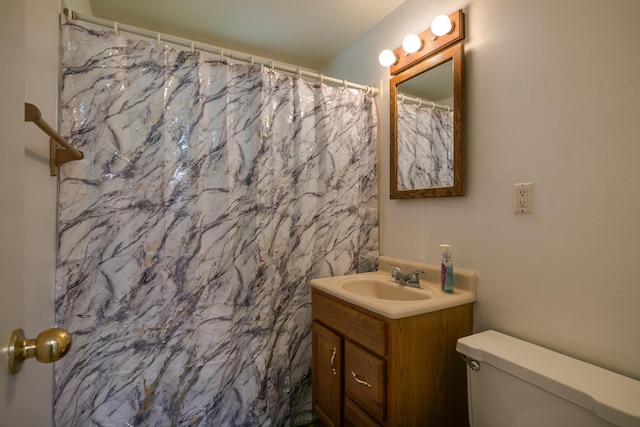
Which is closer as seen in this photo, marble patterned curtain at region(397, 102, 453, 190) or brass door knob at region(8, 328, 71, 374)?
brass door knob at region(8, 328, 71, 374)

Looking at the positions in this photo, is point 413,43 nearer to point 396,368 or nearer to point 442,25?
point 442,25

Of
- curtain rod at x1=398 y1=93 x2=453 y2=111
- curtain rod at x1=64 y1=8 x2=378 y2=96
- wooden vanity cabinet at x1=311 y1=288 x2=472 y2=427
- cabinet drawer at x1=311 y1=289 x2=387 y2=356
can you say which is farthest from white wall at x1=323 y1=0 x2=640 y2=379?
curtain rod at x1=64 y1=8 x2=378 y2=96

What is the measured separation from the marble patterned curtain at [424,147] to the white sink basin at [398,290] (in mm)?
442

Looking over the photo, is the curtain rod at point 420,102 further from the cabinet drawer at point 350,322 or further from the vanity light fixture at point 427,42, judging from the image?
the cabinet drawer at point 350,322

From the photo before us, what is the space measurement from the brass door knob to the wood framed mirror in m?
1.41

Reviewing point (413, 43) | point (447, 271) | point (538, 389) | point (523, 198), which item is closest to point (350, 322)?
point (447, 271)

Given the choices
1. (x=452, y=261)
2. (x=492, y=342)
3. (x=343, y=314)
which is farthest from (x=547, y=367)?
(x=343, y=314)

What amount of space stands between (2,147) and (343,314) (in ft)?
3.99

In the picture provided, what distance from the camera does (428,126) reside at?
1561 millimetres

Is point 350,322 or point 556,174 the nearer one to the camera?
point 556,174

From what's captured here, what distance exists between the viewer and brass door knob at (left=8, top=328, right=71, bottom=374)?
0.44m

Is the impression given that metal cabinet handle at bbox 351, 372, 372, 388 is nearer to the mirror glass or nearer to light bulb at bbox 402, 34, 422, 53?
the mirror glass

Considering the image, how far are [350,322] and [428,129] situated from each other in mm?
1052

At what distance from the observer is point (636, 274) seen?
0.87 metres
